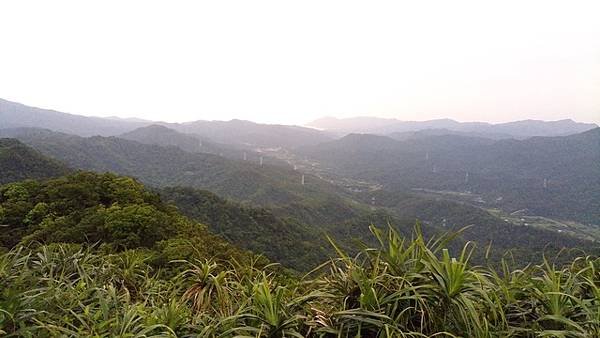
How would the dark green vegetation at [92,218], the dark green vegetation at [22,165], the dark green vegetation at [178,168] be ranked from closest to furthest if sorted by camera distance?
1. the dark green vegetation at [92,218]
2. the dark green vegetation at [22,165]
3. the dark green vegetation at [178,168]

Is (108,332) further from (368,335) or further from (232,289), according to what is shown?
(368,335)

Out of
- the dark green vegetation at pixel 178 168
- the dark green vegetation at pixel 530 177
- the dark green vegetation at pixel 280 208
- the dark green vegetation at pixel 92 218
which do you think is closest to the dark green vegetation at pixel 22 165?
the dark green vegetation at pixel 280 208

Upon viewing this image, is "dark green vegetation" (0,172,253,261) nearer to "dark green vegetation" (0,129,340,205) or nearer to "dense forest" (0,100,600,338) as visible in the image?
"dense forest" (0,100,600,338)

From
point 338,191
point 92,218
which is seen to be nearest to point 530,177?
point 338,191

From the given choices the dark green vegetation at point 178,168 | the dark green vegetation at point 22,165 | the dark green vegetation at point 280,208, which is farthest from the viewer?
the dark green vegetation at point 178,168

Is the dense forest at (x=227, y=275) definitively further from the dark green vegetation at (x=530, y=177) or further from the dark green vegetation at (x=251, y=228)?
the dark green vegetation at (x=530, y=177)

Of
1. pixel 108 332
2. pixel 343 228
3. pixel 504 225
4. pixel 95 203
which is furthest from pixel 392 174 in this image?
pixel 108 332

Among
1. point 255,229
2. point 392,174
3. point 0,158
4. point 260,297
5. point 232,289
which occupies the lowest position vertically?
point 392,174

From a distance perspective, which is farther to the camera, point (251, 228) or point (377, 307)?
point (251, 228)

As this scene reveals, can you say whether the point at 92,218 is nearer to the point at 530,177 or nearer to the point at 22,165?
the point at 22,165
